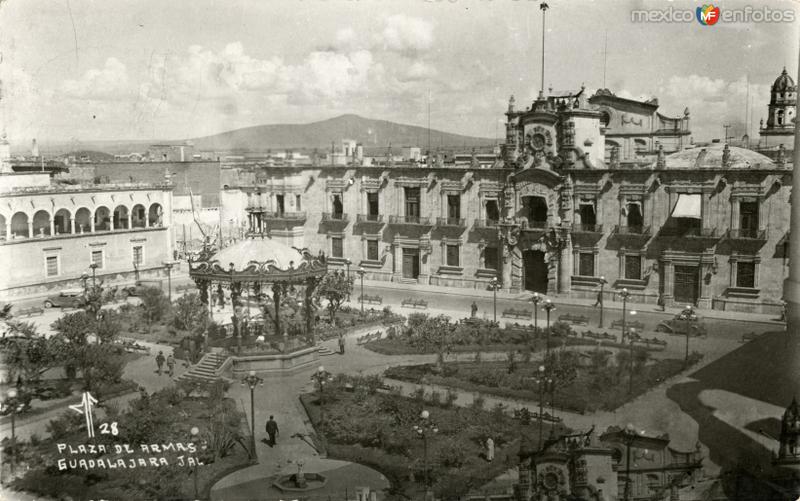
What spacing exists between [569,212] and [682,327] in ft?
30.0

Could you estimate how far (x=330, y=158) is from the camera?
4503 centimetres

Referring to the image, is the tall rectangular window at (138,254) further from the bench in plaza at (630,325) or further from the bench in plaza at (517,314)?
the bench in plaza at (630,325)

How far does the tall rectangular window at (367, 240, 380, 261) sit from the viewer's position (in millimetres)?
43094

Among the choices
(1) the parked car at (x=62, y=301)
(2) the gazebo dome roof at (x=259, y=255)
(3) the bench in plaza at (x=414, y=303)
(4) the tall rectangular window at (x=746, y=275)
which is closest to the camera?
(2) the gazebo dome roof at (x=259, y=255)

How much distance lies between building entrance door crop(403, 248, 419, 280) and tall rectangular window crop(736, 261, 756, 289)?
16.1m

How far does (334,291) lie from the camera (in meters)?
31.3

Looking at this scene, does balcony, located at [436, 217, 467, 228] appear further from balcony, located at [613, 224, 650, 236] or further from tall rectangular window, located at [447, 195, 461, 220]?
balcony, located at [613, 224, 650, 236]

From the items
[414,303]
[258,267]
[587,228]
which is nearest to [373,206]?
[414,303]

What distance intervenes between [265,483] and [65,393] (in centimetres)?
920

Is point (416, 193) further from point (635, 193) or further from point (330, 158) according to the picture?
point (635, 193)

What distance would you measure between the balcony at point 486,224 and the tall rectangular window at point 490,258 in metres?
1.09

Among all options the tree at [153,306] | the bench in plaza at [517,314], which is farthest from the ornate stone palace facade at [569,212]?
the tree at [153,306]

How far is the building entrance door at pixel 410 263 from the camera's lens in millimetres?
41875

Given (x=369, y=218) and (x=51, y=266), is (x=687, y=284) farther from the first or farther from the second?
(x=51, y=266)
